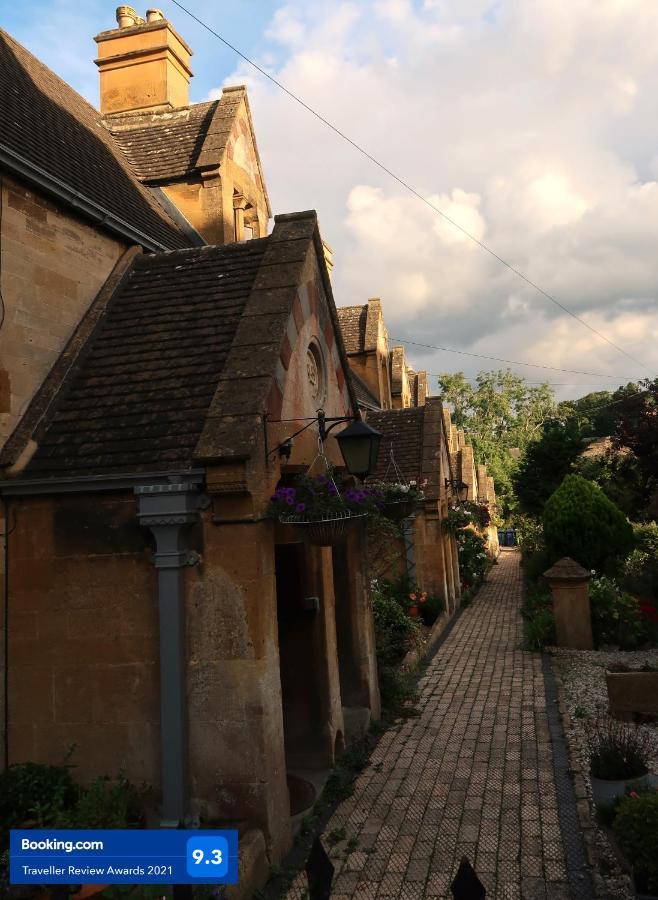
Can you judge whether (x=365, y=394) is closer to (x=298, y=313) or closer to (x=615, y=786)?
(x=298, y=313)

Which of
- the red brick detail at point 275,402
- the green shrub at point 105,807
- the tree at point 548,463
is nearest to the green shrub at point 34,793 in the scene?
the green shrub at point 105,807

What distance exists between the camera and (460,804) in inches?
264

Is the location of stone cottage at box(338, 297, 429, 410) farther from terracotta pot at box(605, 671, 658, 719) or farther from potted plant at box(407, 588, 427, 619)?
terracotta pot at box(605, 671, 658, 719)

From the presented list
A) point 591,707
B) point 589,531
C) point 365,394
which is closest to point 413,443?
point 365,394

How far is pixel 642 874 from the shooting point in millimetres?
4621

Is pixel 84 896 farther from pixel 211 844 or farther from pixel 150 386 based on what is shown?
pixel 150 386

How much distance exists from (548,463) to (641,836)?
70.3 feet

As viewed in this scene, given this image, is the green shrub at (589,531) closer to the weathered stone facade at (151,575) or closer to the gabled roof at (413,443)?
the gabled roof at (413,443)

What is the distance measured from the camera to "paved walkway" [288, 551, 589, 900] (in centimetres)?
536

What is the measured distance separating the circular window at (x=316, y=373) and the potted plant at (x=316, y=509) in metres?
1.76

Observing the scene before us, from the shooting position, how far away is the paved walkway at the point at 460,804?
5.36 metres

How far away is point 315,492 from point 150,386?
2007 millimetres

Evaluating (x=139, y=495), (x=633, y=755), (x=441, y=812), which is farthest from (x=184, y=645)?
(x=633, y=755)

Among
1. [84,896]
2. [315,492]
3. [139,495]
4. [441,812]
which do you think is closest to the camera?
[84,896]
